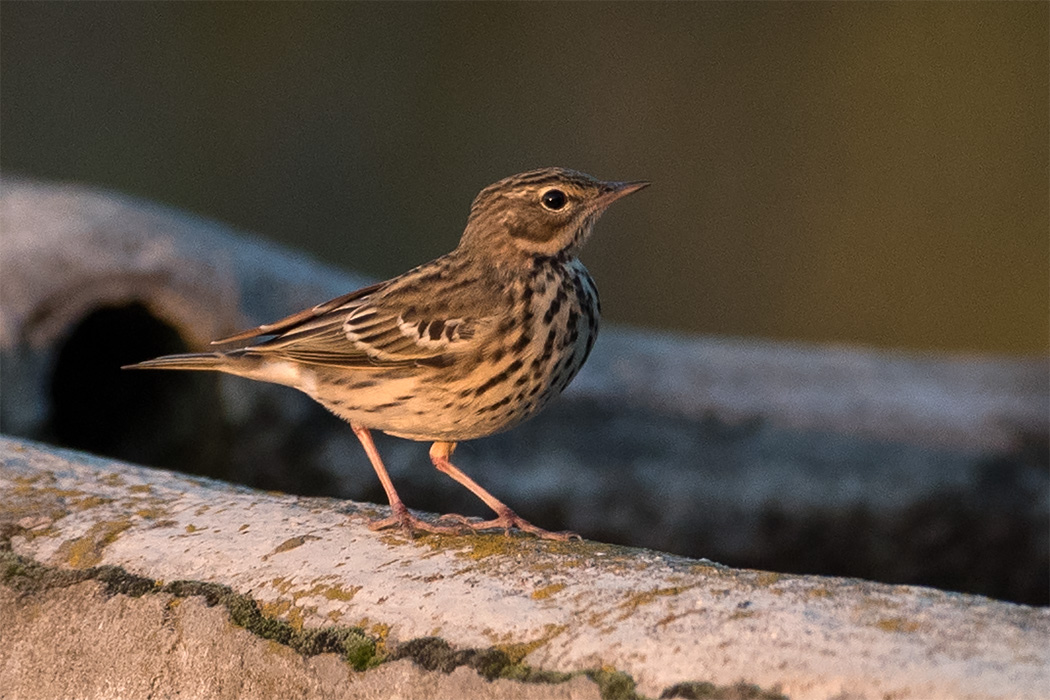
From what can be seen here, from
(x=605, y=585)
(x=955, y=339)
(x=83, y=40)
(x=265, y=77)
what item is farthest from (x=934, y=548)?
(x=83, y=40)

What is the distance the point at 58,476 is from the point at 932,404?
15.1ft

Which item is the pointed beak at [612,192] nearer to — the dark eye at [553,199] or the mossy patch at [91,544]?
the dark eye at [553,199]

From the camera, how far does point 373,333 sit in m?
4.13

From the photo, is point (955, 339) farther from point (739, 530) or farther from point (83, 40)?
point (83, 40)

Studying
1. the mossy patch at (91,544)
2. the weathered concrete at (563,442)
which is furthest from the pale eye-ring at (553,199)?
the weathered concrete at (563,442)

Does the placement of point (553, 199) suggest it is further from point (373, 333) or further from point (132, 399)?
point (132, 399)

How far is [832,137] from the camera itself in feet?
41.9

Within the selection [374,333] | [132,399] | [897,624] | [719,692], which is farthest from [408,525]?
[132,399]

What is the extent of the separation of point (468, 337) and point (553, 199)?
64 cm

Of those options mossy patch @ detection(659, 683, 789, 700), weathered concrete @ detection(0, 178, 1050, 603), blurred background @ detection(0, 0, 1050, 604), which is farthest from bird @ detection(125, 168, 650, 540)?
blurred background @ detection(0, 0, 1050, 604)

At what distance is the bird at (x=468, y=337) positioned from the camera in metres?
3.88

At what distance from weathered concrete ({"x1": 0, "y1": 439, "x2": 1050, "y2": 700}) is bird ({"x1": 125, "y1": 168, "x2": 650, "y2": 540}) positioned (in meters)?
0.45

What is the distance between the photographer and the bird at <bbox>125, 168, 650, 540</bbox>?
388cm

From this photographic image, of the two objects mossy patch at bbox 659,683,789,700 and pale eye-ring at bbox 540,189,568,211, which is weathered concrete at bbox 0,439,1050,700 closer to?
mossy patch at bbox 659,683,789,700
